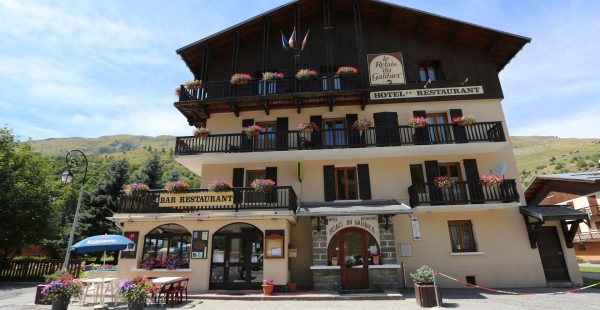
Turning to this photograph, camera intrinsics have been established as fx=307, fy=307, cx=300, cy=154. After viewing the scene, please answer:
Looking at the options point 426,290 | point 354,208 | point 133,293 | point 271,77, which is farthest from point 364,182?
point 133,293

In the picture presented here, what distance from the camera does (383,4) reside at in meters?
17.1

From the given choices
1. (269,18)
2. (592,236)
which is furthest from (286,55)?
(592,236)

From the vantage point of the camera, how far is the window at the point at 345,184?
603 inches

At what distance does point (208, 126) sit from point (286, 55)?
6101mm

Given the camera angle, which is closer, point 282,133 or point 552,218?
point 552,218

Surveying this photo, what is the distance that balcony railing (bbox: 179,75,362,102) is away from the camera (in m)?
15.9

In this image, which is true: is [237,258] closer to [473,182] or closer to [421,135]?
[421,135]

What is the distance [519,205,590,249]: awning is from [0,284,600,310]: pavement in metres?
2.43

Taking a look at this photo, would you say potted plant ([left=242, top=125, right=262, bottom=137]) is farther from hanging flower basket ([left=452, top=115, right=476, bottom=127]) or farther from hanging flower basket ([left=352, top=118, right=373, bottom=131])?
hanging flower basket ([left=452, top=115, right=476, bottom=127])

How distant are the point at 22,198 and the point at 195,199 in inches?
520

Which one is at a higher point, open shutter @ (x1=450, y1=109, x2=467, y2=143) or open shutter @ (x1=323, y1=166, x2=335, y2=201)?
open shutter @ (x1=450, y1=109, x2=467, y2=143)

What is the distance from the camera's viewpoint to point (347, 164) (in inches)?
618

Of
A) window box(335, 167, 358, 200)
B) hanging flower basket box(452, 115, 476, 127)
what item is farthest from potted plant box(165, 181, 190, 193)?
hanging flower basket box(452, 115, 476, 127)

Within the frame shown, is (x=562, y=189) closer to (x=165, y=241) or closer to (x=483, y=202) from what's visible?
(x=483, y=202)
